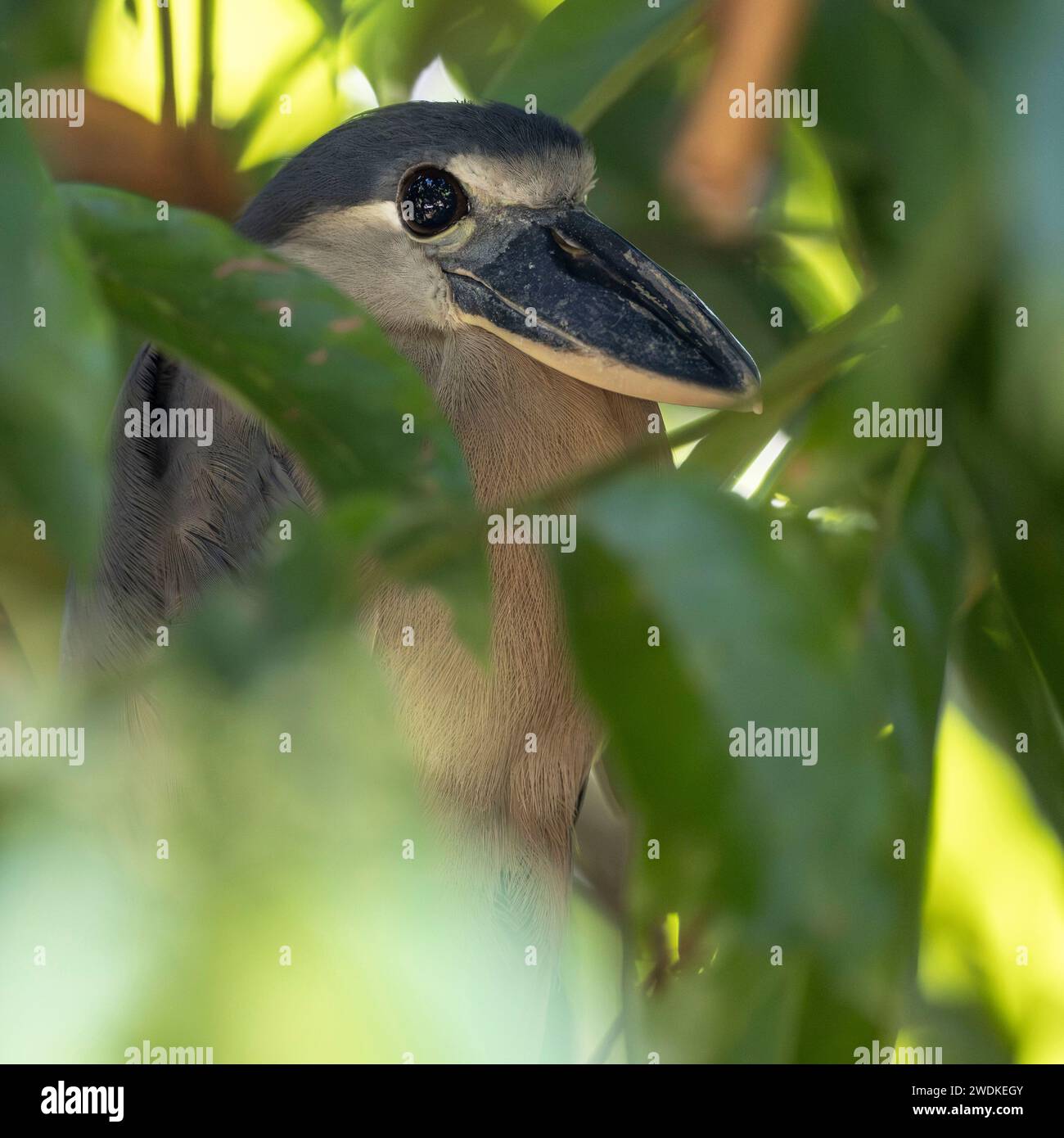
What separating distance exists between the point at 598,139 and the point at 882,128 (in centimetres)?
27

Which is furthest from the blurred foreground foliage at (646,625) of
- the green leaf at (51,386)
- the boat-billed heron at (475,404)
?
the boat-billed heron at (475,404)

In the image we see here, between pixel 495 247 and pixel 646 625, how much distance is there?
520 mm

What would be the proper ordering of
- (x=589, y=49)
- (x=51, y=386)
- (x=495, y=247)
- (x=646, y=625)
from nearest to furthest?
(x=51, y=386) → (x=646, y=625) → (x=589, y=49) → (x=495, y=247)

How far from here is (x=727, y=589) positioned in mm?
490

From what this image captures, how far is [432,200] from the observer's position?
976 millimetres

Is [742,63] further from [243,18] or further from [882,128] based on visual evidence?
[243,18]

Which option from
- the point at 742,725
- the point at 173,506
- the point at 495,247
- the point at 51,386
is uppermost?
the point at 495,247

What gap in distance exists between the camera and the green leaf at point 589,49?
812 millimetres

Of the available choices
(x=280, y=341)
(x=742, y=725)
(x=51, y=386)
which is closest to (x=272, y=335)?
(x=280, y=341)

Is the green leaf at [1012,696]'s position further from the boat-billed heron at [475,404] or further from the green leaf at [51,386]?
the green leaf at [51,386]

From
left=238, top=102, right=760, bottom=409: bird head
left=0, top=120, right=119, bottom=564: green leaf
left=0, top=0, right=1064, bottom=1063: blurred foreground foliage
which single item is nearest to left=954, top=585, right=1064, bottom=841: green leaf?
left=0, top=0, right=1064, bottom=1063: blurred foreground foliage

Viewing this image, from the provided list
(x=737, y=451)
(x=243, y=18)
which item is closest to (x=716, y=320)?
(x=737, y=451)

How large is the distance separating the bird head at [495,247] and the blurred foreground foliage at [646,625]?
90mm

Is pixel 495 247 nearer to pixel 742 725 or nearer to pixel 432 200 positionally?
pixel 432 200
